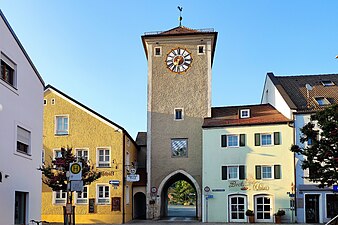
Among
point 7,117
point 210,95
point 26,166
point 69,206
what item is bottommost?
point 69,206

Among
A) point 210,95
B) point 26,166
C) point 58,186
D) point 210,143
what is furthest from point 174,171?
point 26,166

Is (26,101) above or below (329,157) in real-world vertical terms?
above

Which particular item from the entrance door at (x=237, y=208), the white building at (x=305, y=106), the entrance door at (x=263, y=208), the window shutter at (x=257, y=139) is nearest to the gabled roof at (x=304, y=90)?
the white building at (x=305, y=106)

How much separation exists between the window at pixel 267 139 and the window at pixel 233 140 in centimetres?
118

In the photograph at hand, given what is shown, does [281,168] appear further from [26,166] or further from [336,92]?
[26,166]

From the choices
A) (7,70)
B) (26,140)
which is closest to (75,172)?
(7,70)

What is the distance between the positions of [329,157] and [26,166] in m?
13.2

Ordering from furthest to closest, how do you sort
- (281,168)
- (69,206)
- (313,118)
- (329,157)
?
1. (281,168)
2. (313,118)
3. (329,157)
4. (69,206)

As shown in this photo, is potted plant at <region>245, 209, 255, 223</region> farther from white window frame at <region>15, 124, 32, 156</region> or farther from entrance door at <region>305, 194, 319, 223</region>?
white window frame at <region>15, 124, 32, 156</region>

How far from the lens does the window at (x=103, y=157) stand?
39.6 m

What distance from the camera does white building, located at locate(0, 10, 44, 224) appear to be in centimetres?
1773

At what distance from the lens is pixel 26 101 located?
20578mm

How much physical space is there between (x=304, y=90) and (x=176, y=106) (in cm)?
1108

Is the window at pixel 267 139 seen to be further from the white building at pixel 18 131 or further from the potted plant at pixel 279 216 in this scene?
the white building at pixel 18 131
